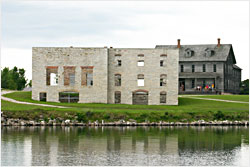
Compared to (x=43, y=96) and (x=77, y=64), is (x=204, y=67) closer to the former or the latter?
(x=77, y=64)

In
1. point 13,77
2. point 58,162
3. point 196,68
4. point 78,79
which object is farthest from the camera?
point 13,77

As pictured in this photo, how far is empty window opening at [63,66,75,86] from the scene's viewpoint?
210 ft

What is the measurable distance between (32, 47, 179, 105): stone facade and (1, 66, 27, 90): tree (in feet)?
156

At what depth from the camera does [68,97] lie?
64312 millimetres

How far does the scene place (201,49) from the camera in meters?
86.1

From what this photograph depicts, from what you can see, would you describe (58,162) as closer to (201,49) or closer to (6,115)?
(6,115)

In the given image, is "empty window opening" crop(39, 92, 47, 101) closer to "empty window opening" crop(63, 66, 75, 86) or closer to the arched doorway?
"empty window opening" crop(63, 66, 75, 86)

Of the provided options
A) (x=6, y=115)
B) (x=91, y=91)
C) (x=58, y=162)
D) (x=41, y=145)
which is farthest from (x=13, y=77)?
(x=58, y=162)

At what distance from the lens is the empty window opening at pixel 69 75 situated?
210ft

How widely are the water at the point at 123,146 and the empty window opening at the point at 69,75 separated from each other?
1678 cm

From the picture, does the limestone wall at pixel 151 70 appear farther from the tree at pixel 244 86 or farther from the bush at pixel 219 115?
the tree at pixel 244 86

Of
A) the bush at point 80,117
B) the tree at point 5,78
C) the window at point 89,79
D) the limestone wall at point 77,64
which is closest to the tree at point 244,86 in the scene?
the limestone wall at point 77,64

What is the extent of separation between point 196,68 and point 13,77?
45.1 meters

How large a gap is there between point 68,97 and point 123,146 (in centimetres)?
3055
